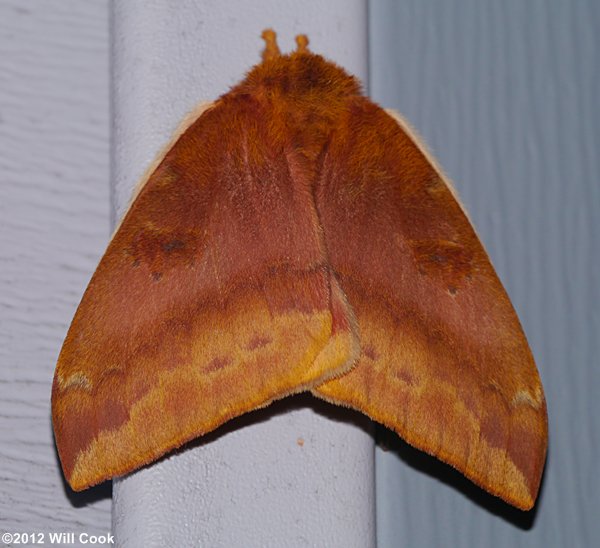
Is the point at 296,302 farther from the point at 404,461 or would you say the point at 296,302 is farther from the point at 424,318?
the point at 404,461

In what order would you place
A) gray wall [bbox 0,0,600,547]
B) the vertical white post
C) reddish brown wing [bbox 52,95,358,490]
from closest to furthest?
reddish brown wing [bbox 52,95,358,490] → the vertical white post → gray wall [bbox 0,0,600,547]

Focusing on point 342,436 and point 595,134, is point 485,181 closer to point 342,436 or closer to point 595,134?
point 595,134

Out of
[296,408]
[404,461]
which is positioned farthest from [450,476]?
[296,408]

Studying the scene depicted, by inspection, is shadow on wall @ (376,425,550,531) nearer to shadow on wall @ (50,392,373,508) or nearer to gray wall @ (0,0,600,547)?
gray wall @ (0,0,600,547)

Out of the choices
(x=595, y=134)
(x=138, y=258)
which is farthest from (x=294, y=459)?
(x=595, y=134)

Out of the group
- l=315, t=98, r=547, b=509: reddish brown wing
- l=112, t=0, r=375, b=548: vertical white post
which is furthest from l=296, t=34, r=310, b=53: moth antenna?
l=315, t=98, r=547, b=509: reddish brown wing
